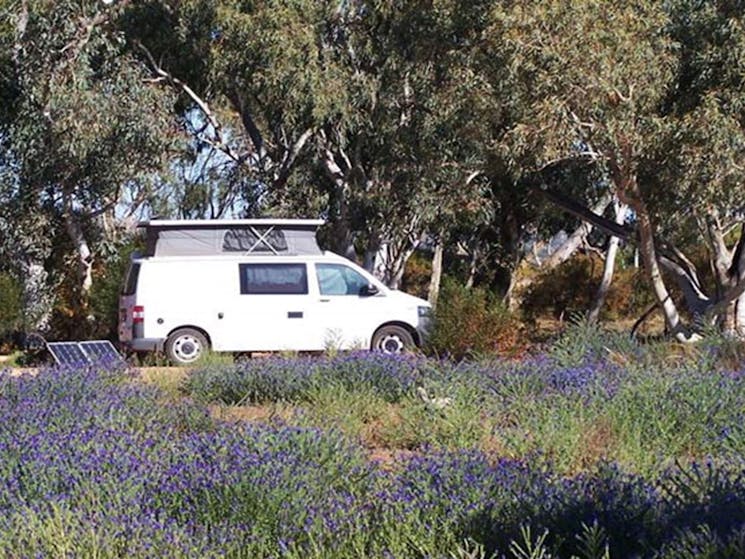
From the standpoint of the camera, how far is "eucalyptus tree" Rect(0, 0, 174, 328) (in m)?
22.5

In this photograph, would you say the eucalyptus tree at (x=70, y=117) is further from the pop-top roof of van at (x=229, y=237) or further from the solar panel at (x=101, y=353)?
the solar panel at (x=101, y=353)

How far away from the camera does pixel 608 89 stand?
17500mm

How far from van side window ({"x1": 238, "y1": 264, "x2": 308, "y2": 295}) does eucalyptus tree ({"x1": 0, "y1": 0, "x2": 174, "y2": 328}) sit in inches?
223

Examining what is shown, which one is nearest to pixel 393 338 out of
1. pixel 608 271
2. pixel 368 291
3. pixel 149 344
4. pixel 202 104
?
pixel 368 291

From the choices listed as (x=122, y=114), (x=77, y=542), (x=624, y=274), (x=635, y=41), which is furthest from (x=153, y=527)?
(x=624, y=274)

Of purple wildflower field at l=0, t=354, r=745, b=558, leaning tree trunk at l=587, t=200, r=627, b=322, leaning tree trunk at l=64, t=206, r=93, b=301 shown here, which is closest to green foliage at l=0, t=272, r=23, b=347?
leaning tree trunk at l=64, t=206, r=93, b=301

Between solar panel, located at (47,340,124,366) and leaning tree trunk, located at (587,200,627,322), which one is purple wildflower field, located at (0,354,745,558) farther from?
leaning tree trunk, located at (587,200,627,322)

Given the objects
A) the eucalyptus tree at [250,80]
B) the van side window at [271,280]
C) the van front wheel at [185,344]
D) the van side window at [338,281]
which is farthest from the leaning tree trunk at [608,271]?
the van front wheel at [185,344]

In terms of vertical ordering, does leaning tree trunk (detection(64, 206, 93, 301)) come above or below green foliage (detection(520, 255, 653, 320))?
above

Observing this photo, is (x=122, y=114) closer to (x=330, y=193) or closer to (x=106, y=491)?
Answer: (x=330, y=193)

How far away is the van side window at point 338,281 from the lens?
18.5 meters

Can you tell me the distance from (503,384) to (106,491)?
4590 millimetres

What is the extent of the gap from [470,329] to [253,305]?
3.36 metres

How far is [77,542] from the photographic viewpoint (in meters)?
5.06
